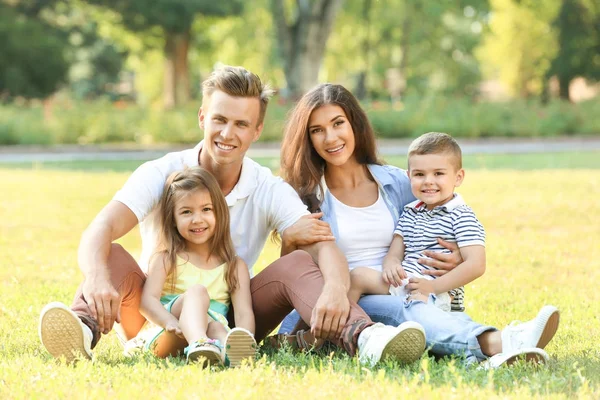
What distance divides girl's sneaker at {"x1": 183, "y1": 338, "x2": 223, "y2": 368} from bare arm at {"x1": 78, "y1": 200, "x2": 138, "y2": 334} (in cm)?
44

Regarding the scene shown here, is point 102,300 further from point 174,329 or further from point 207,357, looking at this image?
point 207,357

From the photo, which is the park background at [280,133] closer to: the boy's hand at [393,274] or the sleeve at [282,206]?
the boy's hand at [393,274]

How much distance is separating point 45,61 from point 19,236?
25485mm

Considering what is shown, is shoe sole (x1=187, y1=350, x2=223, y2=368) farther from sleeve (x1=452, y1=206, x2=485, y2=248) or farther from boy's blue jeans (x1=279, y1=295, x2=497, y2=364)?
sleeve (x1=452, y1=206, x2=485, y2=248)

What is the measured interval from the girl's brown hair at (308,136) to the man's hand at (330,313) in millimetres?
853

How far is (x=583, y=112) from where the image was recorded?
1017 inches

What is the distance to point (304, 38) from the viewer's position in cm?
2523

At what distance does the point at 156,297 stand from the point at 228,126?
970 mm

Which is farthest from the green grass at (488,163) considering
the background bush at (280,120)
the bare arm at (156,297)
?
the bare arm at (156,297)

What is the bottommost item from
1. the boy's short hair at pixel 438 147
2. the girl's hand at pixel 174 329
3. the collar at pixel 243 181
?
the girl's hand at pixel 174 329

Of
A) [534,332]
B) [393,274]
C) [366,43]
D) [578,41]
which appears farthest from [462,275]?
[366,43]

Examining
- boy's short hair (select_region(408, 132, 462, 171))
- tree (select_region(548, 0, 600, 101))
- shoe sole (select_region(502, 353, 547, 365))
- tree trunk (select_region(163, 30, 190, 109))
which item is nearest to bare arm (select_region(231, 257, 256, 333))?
boy's short hair (select_region(408, 132, 462, 171))

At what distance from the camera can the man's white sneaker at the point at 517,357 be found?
3922 millimetres

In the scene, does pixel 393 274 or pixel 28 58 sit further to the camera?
pixel 28 58
